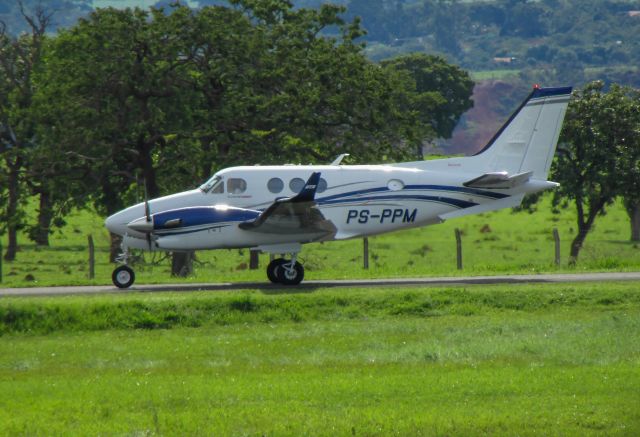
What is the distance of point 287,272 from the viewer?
29.8 m

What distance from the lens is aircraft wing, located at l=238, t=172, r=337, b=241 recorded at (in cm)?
2795

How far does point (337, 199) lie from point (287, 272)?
2.20m

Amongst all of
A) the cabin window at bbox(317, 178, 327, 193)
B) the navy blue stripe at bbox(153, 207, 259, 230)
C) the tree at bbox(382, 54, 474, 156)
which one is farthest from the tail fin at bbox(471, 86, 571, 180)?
the tree at bbox(382, 54, 474, 156)

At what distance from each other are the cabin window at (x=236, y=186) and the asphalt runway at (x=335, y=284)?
2357 millimetres

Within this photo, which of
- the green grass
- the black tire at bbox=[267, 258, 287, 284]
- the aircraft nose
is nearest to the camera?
the aircraft nose

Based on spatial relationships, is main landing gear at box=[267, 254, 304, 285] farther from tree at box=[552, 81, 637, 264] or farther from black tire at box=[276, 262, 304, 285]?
tree at box=[552, 81, 637, 264]

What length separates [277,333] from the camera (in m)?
23.2

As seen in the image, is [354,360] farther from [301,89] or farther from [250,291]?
[301,89]

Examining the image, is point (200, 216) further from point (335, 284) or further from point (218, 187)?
point (335, 284)

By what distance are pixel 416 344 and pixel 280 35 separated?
76.3ft

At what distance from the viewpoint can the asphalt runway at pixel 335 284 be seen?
29.0m

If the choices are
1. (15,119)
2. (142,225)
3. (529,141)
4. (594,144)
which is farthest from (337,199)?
(15,119)

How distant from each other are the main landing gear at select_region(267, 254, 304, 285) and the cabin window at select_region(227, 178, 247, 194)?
2039 mm

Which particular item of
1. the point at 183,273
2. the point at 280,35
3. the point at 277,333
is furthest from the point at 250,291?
the point at 280,35
